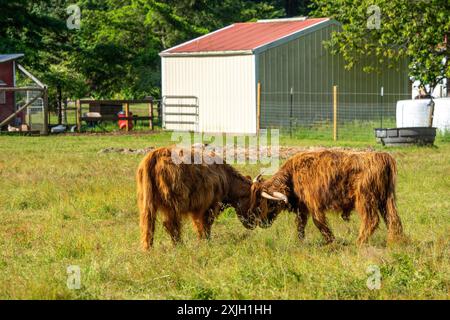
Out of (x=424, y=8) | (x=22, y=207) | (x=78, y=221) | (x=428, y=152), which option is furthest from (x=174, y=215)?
(x=424, y=8)

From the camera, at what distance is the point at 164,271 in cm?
824

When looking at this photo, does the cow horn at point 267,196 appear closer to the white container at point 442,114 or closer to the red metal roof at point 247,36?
the white container at point 442,114

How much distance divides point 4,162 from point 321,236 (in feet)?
35.9

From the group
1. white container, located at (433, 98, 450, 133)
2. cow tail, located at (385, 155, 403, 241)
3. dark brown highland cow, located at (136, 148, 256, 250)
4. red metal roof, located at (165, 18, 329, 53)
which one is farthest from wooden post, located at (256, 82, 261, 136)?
cow tail, located at (385, 155, 403, 241)

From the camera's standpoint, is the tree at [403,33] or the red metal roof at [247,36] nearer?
the tree at [403,33]

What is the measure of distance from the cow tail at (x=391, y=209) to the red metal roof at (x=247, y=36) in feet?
66.5

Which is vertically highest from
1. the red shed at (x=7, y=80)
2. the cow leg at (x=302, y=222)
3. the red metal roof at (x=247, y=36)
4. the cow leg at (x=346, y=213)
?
the red metal roof at (x=247, y=36)

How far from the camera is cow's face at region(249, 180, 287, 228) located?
1044cm

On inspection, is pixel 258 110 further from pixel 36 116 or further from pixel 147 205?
pixel 147 205

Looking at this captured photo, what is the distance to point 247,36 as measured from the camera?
3253cm

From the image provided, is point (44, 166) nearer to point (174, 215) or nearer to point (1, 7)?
point (174, 215)

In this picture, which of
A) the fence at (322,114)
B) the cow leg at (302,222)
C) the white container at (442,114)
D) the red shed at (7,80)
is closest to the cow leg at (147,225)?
the cow leg at (302,222)

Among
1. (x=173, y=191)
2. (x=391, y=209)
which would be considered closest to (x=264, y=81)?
(x=391, y=209)

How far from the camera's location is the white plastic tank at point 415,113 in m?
26.4
